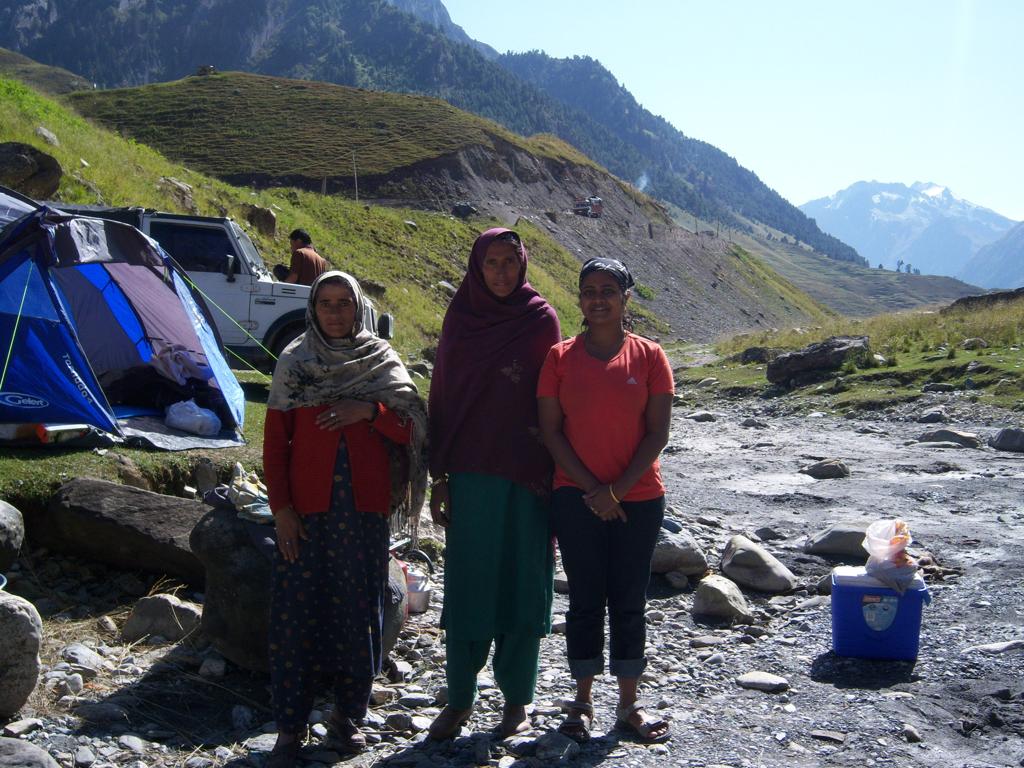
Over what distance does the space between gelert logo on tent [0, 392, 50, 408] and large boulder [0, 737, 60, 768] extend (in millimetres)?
3576

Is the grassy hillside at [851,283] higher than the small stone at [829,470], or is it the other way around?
the grassy hillside at [851,283]

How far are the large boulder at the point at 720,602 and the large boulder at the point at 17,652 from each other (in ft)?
11.2

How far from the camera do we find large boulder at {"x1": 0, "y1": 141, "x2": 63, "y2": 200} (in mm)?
13148

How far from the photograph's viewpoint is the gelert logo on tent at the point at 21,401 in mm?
5977

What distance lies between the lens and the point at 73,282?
772cm

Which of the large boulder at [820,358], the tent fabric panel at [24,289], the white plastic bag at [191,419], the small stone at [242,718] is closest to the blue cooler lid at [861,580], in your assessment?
the small stone at [242,718]

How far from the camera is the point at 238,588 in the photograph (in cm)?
416

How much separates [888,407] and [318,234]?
56.8 ft

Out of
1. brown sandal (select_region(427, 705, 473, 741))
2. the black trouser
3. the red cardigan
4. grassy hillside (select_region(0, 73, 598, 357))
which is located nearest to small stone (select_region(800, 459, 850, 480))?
the black trouser

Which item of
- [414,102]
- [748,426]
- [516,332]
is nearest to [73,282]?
[516,332]

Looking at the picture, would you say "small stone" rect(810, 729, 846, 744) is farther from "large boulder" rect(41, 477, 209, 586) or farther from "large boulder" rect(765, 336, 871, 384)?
"large boulder" rect(765, 336, 871, 384)

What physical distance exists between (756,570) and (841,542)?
3.19ft

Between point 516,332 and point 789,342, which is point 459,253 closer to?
point 789,342

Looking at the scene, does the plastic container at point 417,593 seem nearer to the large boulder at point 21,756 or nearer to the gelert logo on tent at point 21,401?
the large boulder at point 21,756
